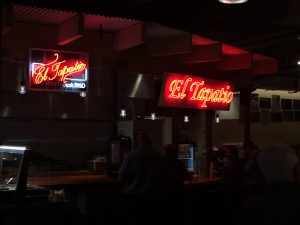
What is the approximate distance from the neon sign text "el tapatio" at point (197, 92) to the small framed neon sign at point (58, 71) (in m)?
2.23

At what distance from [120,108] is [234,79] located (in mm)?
3710

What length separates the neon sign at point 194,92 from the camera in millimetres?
11172

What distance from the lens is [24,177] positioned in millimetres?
5922

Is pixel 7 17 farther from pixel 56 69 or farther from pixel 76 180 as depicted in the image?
pixel 76 180

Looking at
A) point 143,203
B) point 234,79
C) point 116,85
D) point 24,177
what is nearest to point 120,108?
point 116,85

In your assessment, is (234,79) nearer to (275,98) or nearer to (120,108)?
(120,108)

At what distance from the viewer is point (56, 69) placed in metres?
9.70

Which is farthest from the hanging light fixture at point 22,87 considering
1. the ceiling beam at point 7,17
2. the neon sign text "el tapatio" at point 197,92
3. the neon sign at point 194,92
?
the neon sign text "el tapatio" at point 197,92

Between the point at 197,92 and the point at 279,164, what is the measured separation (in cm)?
899

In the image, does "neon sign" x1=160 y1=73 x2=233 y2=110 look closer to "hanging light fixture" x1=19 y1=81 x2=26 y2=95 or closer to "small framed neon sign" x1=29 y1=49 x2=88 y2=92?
"small framed neon sign" x1=29 y1=49 x2=88 y2=92

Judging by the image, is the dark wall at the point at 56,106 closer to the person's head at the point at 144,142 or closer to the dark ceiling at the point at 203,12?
the dark ceiling at the point at 203,12

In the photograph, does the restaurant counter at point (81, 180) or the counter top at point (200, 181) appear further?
the counter top at point (200, 181)

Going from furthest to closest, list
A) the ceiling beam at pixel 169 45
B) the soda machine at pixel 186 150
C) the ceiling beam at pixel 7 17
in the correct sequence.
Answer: the soda machine at pixel 186 150 → the ceiling beam at pixel 169 45 → the ceiling beam at pixel 7 17

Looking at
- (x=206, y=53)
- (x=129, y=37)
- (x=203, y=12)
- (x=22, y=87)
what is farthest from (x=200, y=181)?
(x=203, y=12)
